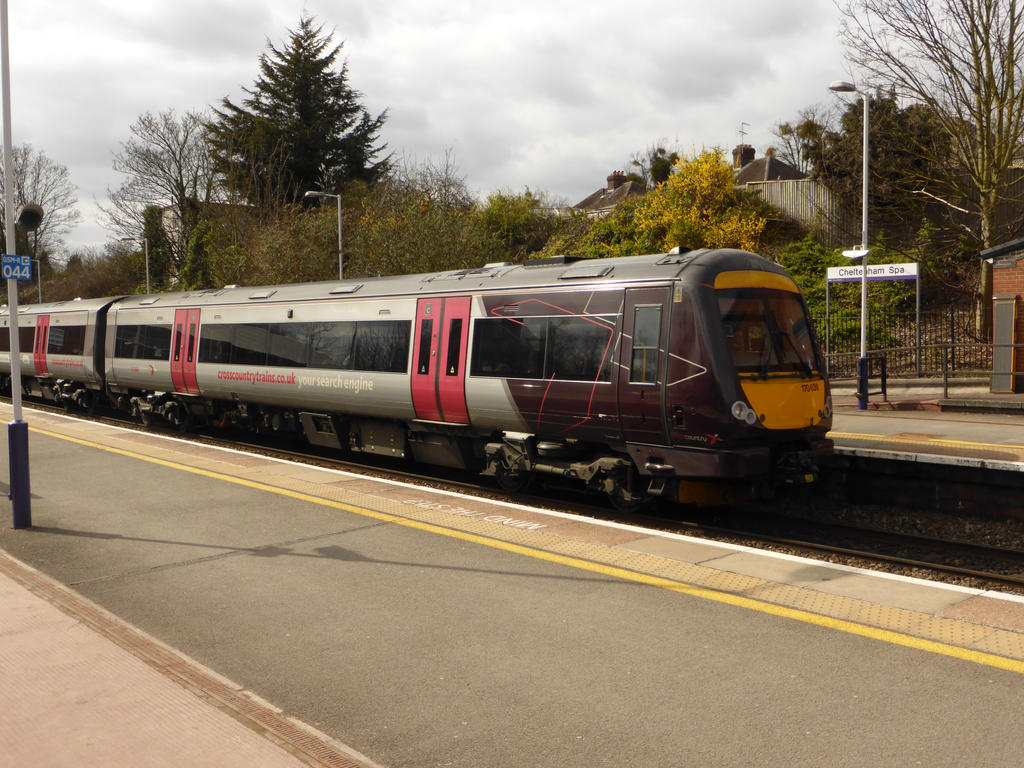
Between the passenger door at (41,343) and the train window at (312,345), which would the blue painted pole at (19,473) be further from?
the passenger door at (41,343)

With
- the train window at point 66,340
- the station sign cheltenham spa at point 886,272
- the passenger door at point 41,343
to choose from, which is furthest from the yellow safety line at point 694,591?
the passenger door at point 41,343

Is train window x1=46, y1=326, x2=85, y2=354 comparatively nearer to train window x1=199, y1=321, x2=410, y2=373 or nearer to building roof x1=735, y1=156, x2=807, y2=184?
train window x1=199, y1=321, x2=410, y2=373

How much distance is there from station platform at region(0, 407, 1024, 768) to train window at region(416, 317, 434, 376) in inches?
135

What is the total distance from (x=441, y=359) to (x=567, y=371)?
2371 mm

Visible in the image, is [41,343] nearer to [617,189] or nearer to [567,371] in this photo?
[567,371]

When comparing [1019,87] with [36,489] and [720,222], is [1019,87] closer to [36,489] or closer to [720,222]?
[720,222]

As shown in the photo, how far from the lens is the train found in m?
9.03

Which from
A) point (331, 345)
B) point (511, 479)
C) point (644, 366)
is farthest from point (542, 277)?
point (331, 345)

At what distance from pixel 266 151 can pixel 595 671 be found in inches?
1701

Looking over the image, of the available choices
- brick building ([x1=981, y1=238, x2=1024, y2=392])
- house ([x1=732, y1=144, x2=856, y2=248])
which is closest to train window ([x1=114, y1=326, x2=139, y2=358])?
brick building ([x1=981, y1=238, x2=1024, y2=392])

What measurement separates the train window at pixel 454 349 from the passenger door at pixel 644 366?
9.19 feet

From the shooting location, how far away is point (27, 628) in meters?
5.91

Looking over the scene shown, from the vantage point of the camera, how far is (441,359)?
11.8 metres

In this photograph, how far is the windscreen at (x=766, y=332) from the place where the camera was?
29.9ft
